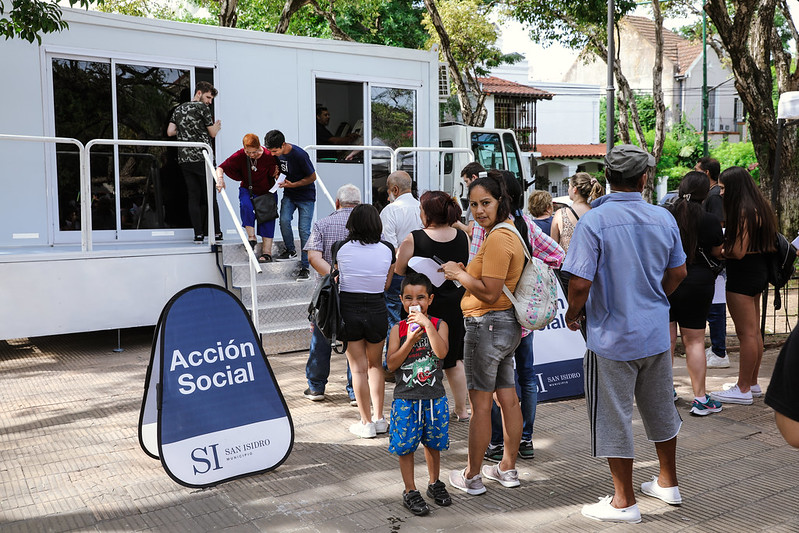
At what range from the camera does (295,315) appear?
8398mm

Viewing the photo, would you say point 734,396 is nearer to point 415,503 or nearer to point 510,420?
point 510,420

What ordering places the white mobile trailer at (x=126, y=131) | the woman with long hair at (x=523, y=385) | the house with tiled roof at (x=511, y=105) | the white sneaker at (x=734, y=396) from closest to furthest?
1. the woman with long hair at (x=523, y=385)
2. the white sneaker at (x=734, y=396)
3. the white mobile trailer at (x=126, y=131)
4. the house with tiled roof at (x=511, y=105)

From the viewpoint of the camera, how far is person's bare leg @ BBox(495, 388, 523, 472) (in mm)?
4305

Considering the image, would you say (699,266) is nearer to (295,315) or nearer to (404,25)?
(295,315)

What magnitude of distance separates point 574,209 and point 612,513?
3274 mm

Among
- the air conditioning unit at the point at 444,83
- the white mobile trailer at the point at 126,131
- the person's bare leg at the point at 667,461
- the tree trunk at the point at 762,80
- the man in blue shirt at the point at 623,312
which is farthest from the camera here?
the air conditioning unit at the point at 444,83

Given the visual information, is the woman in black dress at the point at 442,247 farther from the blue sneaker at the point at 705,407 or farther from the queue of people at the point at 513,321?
the blue sneaker at the point at 705,407

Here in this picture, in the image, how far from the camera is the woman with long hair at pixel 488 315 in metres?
4.07

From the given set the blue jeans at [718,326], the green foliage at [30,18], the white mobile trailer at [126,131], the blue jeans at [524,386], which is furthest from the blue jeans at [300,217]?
the blue jeans at [718,326]

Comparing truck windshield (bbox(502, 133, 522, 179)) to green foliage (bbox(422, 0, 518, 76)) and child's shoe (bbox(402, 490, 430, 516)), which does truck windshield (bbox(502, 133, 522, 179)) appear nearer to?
child's shoe (bbox(402, 490, 430, 516))

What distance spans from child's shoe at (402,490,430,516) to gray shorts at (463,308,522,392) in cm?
66

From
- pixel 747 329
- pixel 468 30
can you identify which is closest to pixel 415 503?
pixel 747 329

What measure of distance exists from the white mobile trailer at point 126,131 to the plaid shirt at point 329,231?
109 inches

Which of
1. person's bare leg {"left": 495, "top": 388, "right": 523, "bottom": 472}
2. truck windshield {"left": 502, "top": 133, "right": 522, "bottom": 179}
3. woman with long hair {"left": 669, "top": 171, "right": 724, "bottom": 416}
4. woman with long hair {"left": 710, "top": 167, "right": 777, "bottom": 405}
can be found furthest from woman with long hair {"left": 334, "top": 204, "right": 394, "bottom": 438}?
truck windshield {"left": 502, "top": 133, "right": 522, "bottom": 179}
